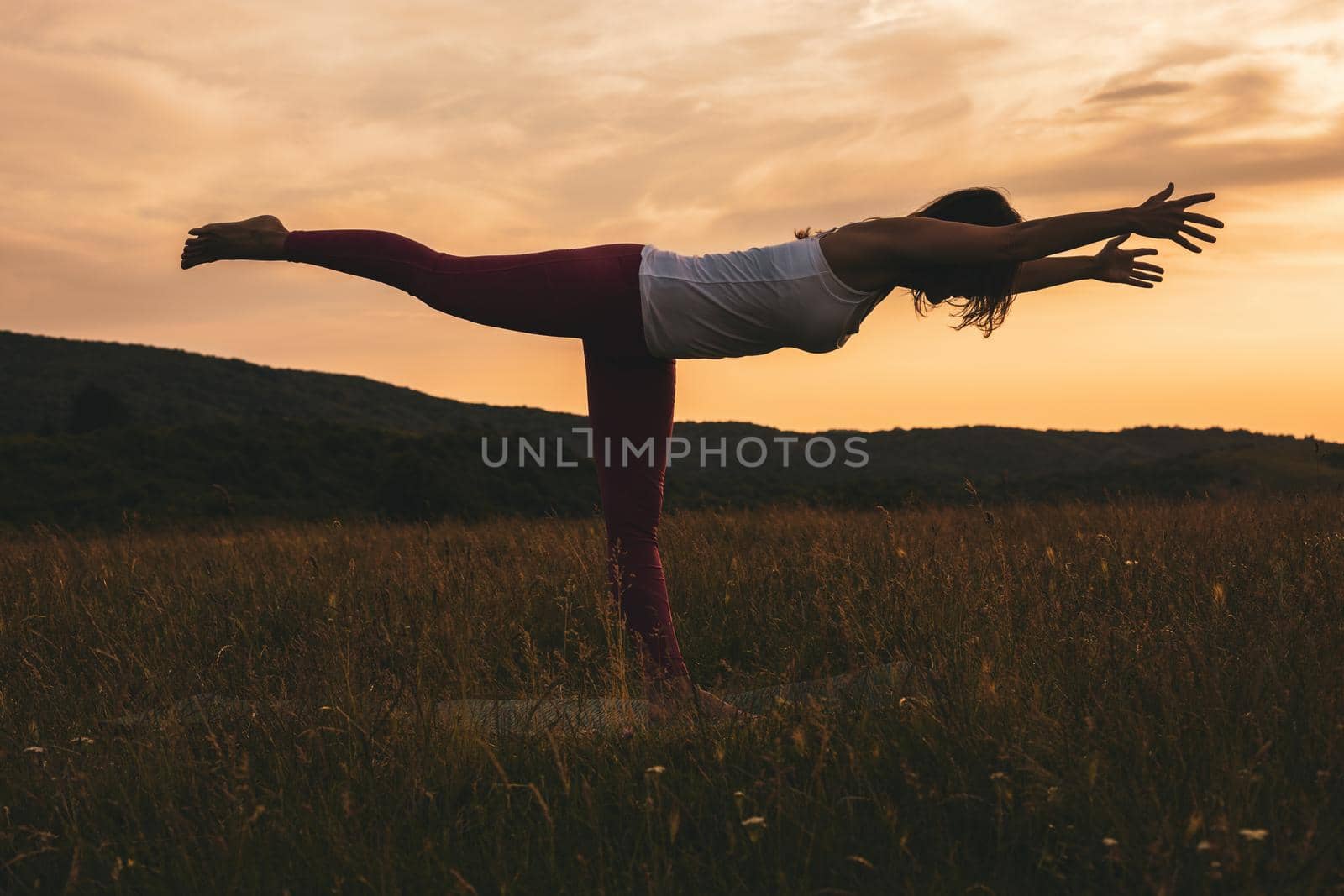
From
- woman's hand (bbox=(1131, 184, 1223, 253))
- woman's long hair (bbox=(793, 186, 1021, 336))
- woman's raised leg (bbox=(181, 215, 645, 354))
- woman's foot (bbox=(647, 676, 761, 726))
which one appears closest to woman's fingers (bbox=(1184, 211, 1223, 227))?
woman's hand (bbox=(1131, 184, 1223, 253))

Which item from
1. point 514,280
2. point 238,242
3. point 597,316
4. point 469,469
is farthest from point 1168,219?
point 469,469

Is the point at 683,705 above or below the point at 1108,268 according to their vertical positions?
below

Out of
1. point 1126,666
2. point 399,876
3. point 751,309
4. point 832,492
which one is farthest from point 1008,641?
point 832,492

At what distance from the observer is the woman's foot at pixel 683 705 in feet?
10.0

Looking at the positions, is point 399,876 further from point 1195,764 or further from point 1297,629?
point 1297,629

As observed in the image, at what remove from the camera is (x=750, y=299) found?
3.10 metres

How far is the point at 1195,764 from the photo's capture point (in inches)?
97.0

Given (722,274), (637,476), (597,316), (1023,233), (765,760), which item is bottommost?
(765,760)

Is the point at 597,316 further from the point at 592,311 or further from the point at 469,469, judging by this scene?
the point at 469,469

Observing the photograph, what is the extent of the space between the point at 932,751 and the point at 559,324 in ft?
5.55

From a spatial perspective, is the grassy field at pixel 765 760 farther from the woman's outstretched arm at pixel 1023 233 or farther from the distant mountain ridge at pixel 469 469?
the distant mountain ridge at pixel 469 469

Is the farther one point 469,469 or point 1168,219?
point 469,469

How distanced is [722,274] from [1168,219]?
139cm

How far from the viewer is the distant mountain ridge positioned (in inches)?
625
